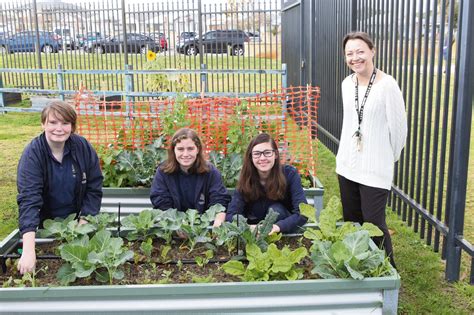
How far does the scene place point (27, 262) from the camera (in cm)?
279

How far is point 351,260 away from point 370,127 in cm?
130

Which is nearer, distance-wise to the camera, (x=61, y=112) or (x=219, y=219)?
(x=61, y=112)

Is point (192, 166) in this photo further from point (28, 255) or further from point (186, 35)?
point (186, 35)

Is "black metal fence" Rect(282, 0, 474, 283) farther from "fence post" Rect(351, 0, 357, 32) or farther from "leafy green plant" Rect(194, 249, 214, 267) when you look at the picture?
"leafy green plant" Rect(194, 249, 214, 267)

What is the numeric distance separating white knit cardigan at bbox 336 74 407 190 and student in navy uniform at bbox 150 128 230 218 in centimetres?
102

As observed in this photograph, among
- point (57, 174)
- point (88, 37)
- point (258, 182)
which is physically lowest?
point (258, 182)

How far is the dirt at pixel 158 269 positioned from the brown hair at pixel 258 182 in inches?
23.3

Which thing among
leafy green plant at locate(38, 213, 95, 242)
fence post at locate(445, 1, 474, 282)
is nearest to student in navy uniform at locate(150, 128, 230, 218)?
leafy green plant at locate(38, 213, 95, 242)

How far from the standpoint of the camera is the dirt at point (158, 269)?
2680 mm

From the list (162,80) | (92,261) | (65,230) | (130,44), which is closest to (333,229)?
(92,261)

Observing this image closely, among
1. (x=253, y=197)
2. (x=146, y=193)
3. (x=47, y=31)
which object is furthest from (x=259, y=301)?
(x=47, y=31)

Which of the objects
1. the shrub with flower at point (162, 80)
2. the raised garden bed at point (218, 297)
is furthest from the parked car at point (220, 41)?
the raised garden bed at point (218, 297)

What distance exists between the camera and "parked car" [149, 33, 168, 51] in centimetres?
1402

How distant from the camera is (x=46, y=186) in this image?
342 cm
